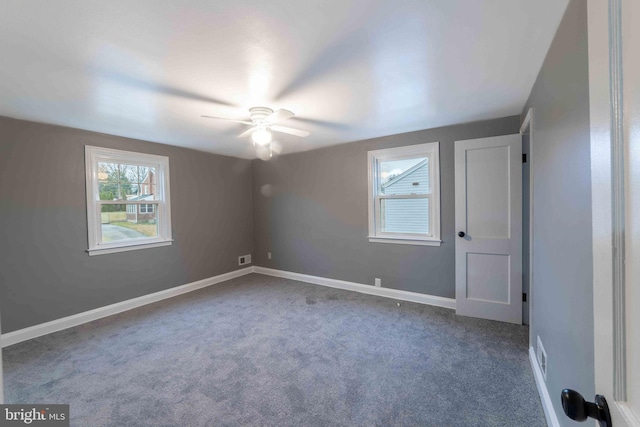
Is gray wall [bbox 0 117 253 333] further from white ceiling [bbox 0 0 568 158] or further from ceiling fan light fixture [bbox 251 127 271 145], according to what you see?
ceiling fan light fixture [bbox 251 127 271 145]

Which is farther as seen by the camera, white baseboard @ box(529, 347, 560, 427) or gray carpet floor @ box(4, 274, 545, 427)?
gray carpet floor @ box(4, 274, 545, 427)

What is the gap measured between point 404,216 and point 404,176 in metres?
0.56

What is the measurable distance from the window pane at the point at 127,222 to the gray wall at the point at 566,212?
4.47m

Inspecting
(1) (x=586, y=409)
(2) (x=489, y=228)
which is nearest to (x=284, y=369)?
(1) (x=586, y=409)

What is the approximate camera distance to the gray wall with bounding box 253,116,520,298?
3441mm

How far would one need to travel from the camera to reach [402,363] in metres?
2.30

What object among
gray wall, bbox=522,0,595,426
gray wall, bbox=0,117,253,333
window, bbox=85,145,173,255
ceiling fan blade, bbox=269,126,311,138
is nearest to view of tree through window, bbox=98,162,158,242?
window, bbox=85,145,173,255

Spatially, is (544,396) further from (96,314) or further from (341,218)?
(96,314)

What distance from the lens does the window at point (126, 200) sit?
3.33 meters

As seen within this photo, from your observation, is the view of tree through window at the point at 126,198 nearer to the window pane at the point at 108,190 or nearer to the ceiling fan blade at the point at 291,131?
the window pane at the point at 108,190

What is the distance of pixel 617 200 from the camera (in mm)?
538

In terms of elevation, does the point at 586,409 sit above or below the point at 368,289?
above

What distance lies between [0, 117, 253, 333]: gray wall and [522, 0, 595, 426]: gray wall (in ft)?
14.3

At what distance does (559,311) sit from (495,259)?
5.23ft
